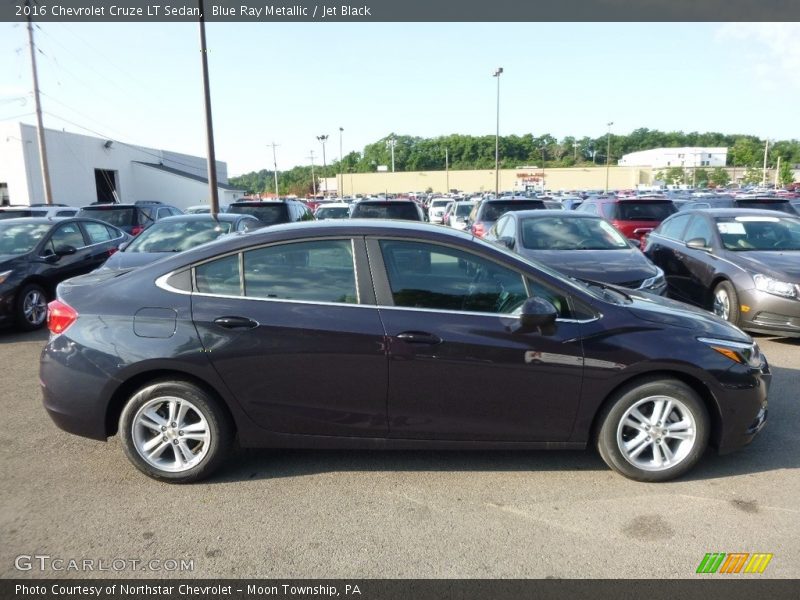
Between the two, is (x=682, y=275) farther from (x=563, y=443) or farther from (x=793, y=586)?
(x=793, y=586)

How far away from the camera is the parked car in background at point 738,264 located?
6.59m

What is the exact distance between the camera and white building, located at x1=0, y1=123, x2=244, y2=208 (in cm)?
3088

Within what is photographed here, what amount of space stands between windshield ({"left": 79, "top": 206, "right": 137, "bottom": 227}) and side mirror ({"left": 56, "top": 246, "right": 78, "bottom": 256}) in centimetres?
498

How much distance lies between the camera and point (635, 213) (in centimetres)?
1317

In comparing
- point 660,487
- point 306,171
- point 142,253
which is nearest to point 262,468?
point 660,487

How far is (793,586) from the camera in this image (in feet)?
8.77

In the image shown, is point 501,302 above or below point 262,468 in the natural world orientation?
above

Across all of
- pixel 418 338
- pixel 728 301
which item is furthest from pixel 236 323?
pixel 728 301

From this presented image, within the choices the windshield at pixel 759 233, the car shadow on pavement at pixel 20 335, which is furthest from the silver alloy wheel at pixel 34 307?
the windshield at pixel 759 233

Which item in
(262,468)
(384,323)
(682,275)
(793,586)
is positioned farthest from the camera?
(682,275)

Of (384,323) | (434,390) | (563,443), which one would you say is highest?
(384,323)

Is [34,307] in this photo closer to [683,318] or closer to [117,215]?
[117,215]

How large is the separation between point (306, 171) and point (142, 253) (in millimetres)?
139887

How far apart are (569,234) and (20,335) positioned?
7.57m
